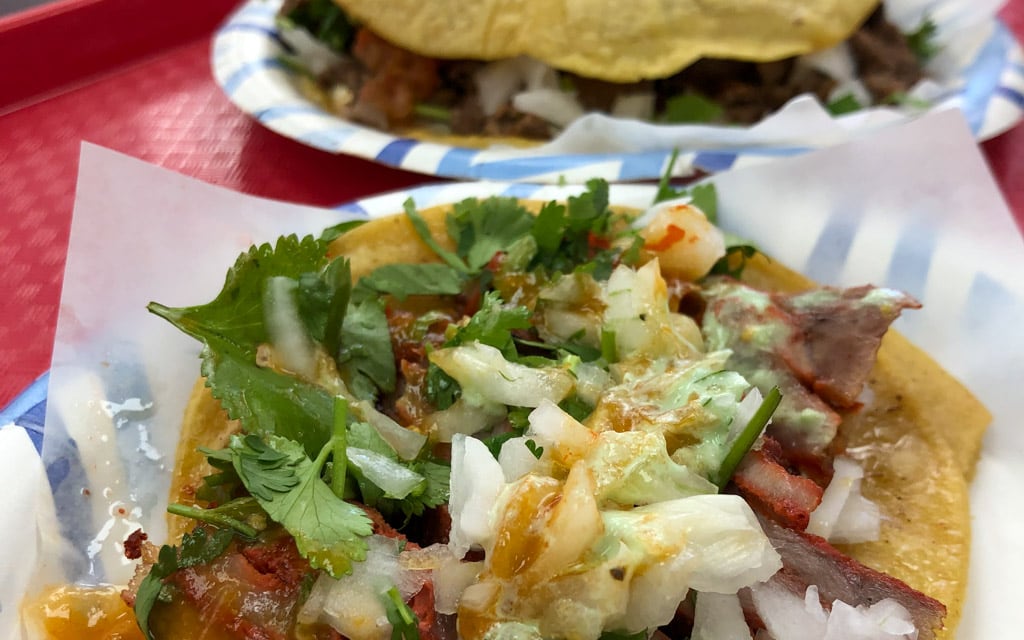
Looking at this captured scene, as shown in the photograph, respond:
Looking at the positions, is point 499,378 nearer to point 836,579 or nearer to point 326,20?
point 836,579

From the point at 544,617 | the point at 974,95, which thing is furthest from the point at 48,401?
the point at 974,95

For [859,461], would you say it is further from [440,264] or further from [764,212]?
[440,264]

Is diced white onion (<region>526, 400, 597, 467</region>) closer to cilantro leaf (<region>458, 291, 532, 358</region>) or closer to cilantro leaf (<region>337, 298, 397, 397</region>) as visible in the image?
cilantro leaf (<region>458, 291, 532, 358</region>)

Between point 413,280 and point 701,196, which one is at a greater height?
point 701,196

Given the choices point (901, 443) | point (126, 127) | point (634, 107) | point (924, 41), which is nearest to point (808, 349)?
point (901, 443)

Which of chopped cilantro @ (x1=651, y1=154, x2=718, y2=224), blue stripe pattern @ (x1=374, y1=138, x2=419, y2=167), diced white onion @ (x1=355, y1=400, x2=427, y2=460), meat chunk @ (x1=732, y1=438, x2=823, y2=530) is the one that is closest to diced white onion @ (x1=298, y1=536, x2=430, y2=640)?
diced white onion @ (x1=355, y1=400, x2=427, y2=460)

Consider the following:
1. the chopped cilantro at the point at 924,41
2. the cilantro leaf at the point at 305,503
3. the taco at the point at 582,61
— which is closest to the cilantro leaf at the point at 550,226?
the cilantro leaf at the point at 305,503
